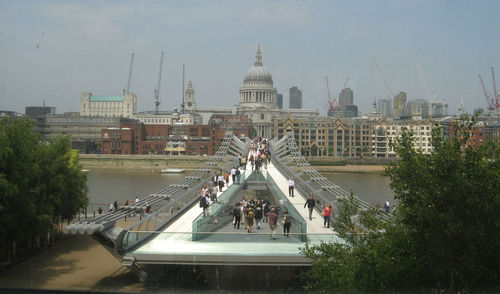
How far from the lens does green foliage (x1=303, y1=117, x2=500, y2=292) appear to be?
4.61 m

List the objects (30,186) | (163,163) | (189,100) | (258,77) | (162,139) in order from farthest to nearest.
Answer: (189,100) < (258,77) < (162,139) < (163,163) < (30,186)

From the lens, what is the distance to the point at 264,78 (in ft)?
301

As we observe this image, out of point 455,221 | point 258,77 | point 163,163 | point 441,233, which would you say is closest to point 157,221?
point 441,233

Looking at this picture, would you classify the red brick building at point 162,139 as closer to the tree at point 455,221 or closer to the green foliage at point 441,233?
the green foliage at point 441,233

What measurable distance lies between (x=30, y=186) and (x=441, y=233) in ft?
23.5

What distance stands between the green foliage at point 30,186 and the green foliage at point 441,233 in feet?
17.1

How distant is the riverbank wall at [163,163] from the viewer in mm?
49375

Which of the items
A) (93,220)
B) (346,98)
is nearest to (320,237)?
(93,220)

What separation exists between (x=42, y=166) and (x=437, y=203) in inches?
308

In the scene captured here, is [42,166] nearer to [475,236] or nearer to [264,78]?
[475,236]

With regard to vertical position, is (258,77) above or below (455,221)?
above

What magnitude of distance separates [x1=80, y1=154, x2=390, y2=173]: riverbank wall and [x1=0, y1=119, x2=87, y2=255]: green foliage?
38.0 meters

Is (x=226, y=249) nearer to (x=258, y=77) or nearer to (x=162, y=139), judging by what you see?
(x=162, y=139)

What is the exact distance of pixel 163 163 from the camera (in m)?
49.9
